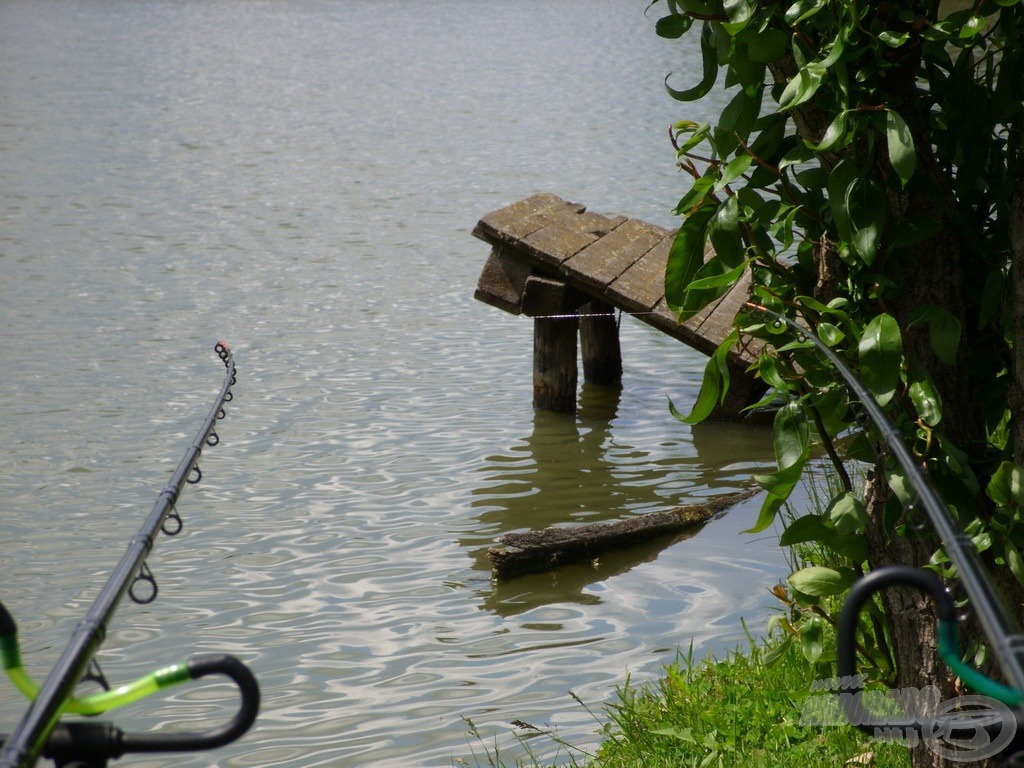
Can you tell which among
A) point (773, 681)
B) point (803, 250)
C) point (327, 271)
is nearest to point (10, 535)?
point (773, 681)

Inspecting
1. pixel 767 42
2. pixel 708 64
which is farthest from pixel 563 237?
pixel 767 42

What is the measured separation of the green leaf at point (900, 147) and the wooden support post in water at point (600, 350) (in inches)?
258

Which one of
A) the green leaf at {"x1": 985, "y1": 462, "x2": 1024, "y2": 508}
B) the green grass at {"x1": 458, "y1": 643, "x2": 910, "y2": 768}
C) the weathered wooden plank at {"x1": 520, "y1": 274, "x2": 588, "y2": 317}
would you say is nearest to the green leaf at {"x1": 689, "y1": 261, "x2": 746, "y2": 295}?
the green leaf at {"x1": 985, "y1": 462, "x2": 1024, "y2": 508}

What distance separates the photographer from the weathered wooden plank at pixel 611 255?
24.8 ft

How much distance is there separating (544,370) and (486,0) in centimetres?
5136

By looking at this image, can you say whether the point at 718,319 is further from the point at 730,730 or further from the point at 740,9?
the point at 740,9

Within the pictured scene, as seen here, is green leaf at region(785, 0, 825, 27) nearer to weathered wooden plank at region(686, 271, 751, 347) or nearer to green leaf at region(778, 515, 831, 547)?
green leaf at region(778, 515, 831, 547)

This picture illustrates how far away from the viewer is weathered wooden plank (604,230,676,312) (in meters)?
7.35

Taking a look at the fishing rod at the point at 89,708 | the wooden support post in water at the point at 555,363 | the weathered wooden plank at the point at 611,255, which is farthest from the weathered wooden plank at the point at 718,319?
the fishing rod at the point at 89,708

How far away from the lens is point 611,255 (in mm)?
7832

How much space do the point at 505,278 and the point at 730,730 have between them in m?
4.48

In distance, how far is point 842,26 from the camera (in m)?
2.60

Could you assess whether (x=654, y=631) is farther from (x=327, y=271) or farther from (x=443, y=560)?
(x=327, y=271)

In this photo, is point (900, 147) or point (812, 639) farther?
point (812, 639)
